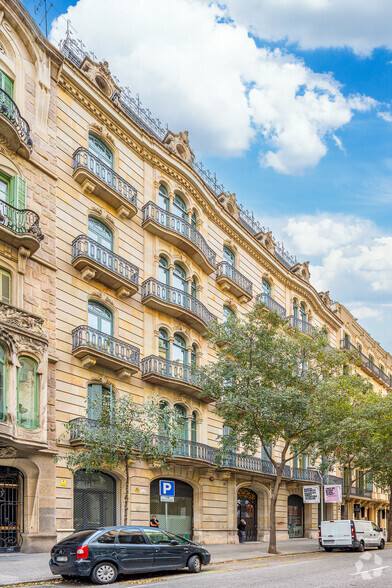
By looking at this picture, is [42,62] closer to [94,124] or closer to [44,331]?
[94,124]

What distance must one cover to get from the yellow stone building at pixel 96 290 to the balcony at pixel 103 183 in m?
0.08

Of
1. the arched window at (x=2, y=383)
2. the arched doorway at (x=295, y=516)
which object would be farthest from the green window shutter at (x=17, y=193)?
the arched doorway at (x=295, y=516)

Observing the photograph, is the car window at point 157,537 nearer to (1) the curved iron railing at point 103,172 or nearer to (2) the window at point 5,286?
(2) the window at point 5,286

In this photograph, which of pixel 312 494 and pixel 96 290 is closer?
pixel 96 290

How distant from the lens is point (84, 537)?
50.1 feet

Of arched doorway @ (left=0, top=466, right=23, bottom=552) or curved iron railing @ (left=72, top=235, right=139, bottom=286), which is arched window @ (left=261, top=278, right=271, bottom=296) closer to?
curved iron railing @ (left=72, top=235, right=139, bottom=286)

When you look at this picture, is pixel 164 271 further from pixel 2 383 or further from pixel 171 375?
pixel 2 383

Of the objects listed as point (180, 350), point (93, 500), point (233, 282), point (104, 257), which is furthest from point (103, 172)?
point (93, 500)

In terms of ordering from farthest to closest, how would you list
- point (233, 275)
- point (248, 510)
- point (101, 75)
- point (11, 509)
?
point (233, 275) → point (248, 510) → point (101, 75) → point (11, 509)

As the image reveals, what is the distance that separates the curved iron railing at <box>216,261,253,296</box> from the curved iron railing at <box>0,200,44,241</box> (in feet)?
45.8

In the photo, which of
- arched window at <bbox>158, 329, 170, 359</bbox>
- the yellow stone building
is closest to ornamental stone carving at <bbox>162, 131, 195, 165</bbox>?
the yellow stone building

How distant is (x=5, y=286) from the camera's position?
21.0 m

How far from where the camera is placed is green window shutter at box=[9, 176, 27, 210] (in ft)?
71.7

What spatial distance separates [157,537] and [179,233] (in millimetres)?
16022
